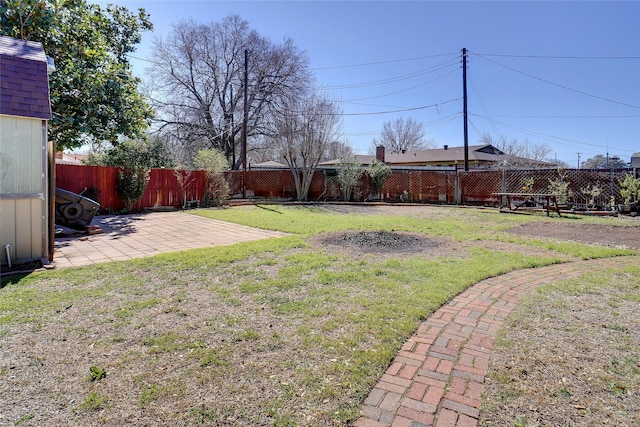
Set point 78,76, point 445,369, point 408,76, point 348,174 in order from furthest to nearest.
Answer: point 408,76
point 348,174
point 78,76
point 445,369

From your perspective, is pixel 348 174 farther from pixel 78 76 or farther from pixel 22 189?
pixel 22 189

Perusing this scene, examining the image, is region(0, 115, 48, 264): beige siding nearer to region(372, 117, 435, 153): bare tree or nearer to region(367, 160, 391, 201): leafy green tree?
region(367, 160, 391, 201): leafy green tree

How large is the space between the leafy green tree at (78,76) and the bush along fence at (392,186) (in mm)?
1742

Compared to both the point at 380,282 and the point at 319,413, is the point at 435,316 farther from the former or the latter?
the point at 319,413

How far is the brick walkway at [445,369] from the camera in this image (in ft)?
5.90

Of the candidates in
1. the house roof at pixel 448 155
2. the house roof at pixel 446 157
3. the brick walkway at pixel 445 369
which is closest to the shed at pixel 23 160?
the brick walkway at pixel 445 369

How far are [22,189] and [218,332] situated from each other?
4.04 m

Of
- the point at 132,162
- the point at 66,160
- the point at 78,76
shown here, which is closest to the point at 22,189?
the point at 78,76

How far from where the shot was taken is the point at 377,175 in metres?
17.0

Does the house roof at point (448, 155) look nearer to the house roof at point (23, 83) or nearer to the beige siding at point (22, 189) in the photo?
the house roof at point (23, 83)

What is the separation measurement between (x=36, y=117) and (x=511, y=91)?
90.4 feet

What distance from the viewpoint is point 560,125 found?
31.2m

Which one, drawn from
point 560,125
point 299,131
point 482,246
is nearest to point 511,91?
point 560,125

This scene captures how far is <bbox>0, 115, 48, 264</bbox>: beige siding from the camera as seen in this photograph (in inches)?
178
